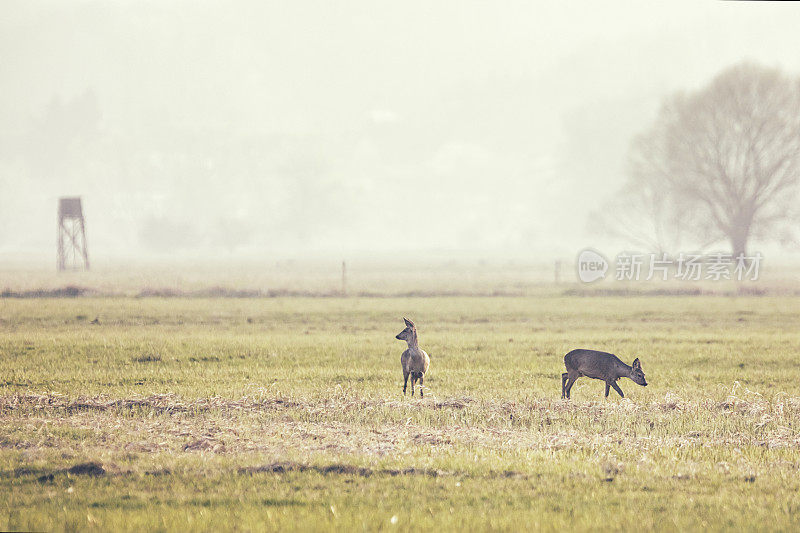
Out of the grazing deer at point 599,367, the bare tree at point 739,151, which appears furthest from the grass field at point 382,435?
the bare tree at point 739,151

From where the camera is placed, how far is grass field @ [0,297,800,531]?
906 cm

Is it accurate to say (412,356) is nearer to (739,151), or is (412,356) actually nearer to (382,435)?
(382,435)

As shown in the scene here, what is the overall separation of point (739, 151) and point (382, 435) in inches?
2183

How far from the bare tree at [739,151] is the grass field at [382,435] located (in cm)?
3753

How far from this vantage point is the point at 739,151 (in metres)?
59.9

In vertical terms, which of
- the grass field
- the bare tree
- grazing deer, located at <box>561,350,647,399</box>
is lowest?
the grass field

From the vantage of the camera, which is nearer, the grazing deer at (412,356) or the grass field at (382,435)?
the grass field at (382,435)

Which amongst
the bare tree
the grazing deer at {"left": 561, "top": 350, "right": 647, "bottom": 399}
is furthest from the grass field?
the bare tree

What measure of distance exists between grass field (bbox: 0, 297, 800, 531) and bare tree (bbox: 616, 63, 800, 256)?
37.5 meters

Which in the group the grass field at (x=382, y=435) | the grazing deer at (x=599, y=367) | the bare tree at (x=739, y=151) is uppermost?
the bare tree at (x=739, y=151)

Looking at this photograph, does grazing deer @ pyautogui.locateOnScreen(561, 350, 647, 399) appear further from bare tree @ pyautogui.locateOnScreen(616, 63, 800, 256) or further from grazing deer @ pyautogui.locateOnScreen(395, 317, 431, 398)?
bare tree @ pyautogui.locateOnScreen(616, 63, 800, 256)

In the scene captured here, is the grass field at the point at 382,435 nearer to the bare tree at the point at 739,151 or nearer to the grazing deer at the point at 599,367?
the grazing deer at the point at 599,367

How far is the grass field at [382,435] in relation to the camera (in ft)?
29.7

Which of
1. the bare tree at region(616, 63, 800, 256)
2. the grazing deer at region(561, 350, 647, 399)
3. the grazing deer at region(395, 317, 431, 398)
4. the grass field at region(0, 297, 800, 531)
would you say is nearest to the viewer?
the grass field at region(0, 297, 800, 531)
